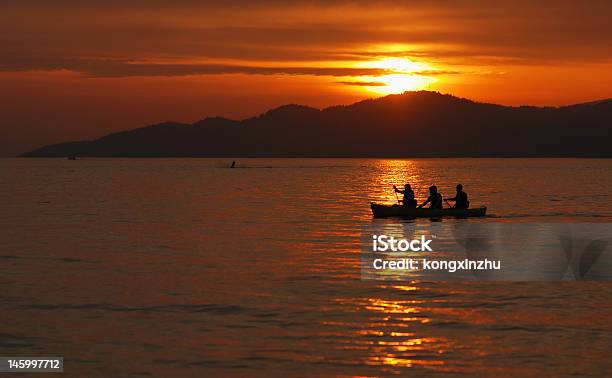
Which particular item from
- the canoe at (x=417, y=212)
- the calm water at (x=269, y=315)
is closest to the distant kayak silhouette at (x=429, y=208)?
the canoe at (x=417, y=212)

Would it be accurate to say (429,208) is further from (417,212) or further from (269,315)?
(269,315)

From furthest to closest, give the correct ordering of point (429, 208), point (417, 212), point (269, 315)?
1. point (429, 208)
2. point (417, 212)
3. point (269, 315)

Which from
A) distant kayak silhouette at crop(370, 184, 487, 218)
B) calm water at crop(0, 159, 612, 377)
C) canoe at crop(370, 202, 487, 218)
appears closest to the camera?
calm water at crop(0, 159, 612, 377)

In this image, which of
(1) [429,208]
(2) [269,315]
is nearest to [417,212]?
(1) [429,208]

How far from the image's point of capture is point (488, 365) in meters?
19.5

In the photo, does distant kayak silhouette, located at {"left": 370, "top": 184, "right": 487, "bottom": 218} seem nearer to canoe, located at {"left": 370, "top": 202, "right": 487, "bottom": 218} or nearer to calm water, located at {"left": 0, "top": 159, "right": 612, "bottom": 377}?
canoe, located at {"left": 370, "top": 202, "right": 487, "bottom": 218}

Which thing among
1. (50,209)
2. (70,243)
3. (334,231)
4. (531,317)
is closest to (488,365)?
(531,317)

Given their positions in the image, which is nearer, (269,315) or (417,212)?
(269,315)

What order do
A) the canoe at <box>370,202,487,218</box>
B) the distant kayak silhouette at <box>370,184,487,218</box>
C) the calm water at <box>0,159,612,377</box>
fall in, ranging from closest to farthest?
the calm water at <box>0,159,612,377</box> → the distant kayak silhouette at <box>370,184,487,218</box> → the canoe at <box>370,202,487,218</box>

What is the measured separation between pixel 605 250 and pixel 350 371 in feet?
82.9

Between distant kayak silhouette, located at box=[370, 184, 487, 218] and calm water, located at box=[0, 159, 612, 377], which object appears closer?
calm water, located at box=[0, 159, 612, 377]

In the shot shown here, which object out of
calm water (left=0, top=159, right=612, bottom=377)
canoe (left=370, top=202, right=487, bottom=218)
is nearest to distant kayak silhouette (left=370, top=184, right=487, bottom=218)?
Answer: canoe (left=370, top=202, right=487, bottom=218)

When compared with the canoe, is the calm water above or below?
below

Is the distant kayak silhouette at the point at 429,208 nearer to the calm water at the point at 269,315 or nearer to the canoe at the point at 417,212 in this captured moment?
the canoe at the point at 417,212
